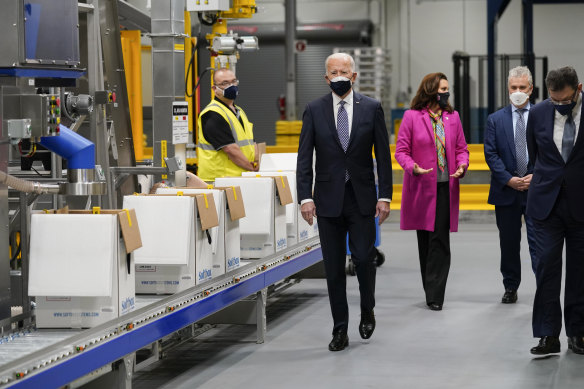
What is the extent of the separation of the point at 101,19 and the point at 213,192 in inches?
82.6

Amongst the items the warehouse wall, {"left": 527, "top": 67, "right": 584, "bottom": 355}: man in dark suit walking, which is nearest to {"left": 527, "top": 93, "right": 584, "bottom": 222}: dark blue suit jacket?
{"left": 527, "top": 67, "right": 584, "bottom": 355}: man in dark suit walking

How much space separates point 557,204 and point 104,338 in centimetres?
277

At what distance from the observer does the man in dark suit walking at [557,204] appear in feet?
18.2

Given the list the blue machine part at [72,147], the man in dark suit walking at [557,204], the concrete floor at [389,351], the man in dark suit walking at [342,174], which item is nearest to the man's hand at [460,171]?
the concrete floor at [389,351]

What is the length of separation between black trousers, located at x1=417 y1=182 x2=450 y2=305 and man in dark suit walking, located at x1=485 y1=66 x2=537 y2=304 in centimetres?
39

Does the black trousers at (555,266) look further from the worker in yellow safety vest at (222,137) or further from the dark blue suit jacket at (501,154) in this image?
the worker in yellow safety vest at (222,137)

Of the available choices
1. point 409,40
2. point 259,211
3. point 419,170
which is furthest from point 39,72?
point 409,40

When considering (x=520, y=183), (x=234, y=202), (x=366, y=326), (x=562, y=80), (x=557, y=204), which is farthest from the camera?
(x=520, y=183)

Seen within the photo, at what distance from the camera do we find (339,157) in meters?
5.90

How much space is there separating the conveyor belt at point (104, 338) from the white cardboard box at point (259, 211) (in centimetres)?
47

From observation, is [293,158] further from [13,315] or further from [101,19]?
[13,315]

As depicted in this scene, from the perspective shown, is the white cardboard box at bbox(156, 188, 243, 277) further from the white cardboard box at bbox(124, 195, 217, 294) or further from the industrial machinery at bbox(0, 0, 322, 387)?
the white cardboard box at bbox(124, 195, 217, 294)

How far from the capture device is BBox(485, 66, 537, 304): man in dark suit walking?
7.25 metres

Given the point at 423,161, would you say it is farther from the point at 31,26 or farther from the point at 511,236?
the point at 31,26
